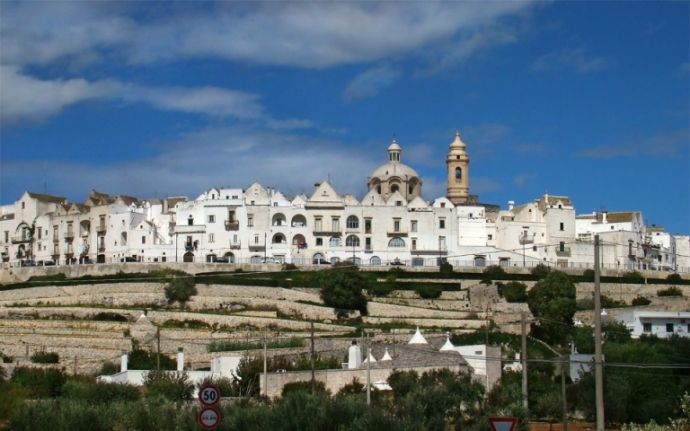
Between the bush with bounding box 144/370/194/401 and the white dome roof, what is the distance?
49.6m

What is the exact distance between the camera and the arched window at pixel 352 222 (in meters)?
86.3

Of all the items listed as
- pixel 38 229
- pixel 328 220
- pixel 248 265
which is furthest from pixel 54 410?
pixel 38 229

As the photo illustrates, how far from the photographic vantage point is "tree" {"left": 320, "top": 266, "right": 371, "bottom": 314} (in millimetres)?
69750

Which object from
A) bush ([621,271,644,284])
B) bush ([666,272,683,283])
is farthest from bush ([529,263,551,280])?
bush ([666,272,683,283])

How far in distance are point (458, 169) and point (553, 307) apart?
1320 inches

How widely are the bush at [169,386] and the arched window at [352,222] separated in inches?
1578

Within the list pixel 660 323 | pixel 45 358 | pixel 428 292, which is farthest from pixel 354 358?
pixel 428 292

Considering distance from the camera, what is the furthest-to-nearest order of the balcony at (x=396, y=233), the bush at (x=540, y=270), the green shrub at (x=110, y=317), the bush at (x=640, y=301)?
the balcony at (x=396, y=233)
the bush at (x=540, y=270)
the bush at (x=640, y=301)
the green shrub at (x=110, y=317)

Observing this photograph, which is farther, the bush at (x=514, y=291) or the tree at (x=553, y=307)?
the bush at (x=514, y=291)

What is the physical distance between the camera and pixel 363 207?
86688 mm

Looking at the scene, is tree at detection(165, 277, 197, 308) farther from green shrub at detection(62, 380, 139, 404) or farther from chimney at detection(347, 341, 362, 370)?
green shrub at detection(62, 380, 139, 404)

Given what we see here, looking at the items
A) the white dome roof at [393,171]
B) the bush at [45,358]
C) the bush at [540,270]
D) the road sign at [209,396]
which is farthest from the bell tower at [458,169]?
the road sign at [209,396]

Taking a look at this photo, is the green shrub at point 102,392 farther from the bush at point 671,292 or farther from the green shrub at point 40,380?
the bush at point 671,292

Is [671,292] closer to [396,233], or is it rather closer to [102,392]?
[396,233]
